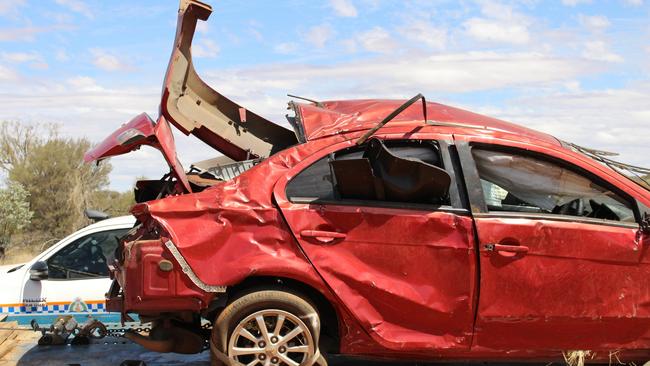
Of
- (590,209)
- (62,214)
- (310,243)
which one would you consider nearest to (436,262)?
(310,243)

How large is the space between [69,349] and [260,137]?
240cm

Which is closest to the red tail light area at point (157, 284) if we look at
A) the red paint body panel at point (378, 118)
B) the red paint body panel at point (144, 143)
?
the red paint body panel at point (144, 143)

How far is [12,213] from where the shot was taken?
21578 millimetres

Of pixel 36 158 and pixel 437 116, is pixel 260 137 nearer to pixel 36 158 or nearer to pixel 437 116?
pixel 437 116

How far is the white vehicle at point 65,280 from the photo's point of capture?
7855mm

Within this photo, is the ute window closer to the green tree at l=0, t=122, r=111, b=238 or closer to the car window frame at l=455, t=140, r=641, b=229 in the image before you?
the car window frame at l=455, t=140, r=641, b=229

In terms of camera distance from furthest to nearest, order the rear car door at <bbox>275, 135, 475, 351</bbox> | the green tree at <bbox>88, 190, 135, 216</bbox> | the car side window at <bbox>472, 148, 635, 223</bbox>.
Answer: the green tree at <bbox>88, 190, 135, 216</bbox>, the car side window at <bbox>472, 148, 635, 223</bbox>, the rear car door at <bbox>275, 135, 475, 351</bbox>

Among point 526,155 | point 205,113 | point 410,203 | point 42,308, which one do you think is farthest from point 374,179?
point 42,308

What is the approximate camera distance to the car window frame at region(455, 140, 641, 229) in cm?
547

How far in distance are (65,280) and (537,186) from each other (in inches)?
185

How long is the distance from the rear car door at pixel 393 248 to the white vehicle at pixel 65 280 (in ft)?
Result: 11.0

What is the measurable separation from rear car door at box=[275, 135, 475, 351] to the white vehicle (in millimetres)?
3338

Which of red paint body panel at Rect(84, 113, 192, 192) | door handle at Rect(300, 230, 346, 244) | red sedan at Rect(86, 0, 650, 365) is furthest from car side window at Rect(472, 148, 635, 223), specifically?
red paint body panel at Rect(84, 113, 192, 192)

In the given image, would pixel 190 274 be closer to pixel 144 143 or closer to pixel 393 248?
pixel 144 143
